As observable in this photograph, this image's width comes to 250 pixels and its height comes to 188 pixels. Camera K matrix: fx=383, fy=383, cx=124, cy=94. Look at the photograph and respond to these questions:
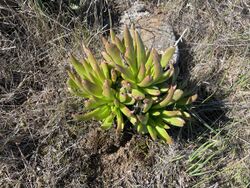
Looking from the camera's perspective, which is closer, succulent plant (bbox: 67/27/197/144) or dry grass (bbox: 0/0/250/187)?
succulent plant (bbox: 67/27/197/144)

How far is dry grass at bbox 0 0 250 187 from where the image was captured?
2107 millimetres

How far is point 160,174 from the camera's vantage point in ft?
6.93

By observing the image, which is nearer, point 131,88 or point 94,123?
point 131,88

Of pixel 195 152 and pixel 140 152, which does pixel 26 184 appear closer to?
pixel 140 152

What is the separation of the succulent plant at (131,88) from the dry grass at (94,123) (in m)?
0.21

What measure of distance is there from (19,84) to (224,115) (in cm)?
126

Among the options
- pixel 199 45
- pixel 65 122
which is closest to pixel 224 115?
pixel 199 45

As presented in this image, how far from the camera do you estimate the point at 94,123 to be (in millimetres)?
2223

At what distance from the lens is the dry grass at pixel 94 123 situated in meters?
2.11

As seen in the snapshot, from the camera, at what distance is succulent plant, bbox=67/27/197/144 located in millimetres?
1908

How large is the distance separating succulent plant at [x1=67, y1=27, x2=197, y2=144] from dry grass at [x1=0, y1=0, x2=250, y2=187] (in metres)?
0.21

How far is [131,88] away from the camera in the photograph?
6.48 feet

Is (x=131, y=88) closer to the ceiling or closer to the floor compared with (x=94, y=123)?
closer to the ceiling

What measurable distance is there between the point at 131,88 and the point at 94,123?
1.25 feet
